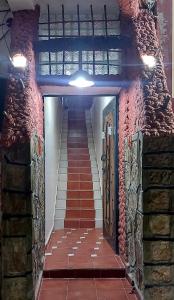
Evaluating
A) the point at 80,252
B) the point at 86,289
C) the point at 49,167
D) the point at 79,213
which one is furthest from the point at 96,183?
the point at 86,289

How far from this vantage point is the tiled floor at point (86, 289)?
4355 mm

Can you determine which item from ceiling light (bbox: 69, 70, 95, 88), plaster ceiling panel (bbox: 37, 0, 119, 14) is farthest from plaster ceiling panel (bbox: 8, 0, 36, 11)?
ceiling light (bbox: 69, 70, 95, 88)

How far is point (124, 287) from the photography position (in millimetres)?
4699

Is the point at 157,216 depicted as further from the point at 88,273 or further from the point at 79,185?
the point at 79,185

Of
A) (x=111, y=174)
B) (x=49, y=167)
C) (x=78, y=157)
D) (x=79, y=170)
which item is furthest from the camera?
(x=78, y=157)

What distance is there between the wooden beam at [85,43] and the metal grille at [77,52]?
1.01 ft

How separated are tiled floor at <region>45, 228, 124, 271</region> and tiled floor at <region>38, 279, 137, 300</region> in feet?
0.81

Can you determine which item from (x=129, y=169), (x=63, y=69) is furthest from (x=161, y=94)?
(x=63, y=69)

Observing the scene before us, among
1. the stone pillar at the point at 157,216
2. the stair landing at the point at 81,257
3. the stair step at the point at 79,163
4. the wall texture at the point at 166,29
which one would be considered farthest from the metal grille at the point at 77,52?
the stair step at the point at 79,163

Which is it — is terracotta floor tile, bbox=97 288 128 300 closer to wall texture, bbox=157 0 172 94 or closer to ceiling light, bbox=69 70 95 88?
ceiling light, bbox=69 70 95 88

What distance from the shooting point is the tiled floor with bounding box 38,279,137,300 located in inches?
171

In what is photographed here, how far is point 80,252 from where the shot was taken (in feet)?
19.6

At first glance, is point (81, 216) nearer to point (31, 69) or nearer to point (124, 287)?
point (124, 287)

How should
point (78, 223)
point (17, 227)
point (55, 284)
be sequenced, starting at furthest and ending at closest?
point (78, 223) < point (55, 284) < point (17, 227)
